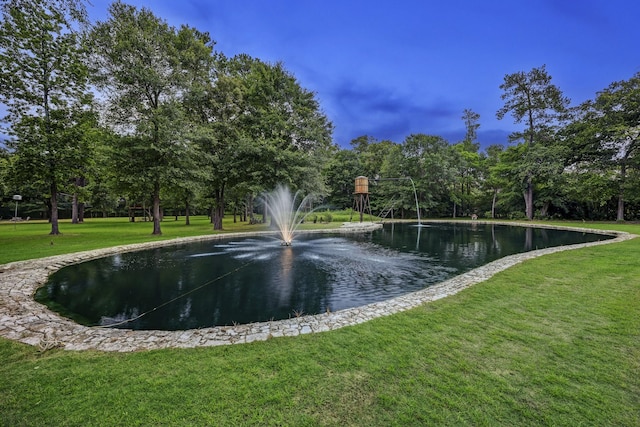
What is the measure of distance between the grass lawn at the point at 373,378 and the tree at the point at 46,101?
15123 mm

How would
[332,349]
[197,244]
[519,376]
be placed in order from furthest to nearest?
[197,244], [332,349], [519,376]

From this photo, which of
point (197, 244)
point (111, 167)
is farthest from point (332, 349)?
point (111, 167)

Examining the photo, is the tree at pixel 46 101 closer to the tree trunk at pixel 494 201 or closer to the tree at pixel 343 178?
the tree at pixel 343 178

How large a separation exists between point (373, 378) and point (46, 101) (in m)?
20.2

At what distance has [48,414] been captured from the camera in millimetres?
2264

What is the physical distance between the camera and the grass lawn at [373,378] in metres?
2.21

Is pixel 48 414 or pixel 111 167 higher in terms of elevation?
pixel 111 167

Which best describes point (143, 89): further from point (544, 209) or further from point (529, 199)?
point (544, 209)

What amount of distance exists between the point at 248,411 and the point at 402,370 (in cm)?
155

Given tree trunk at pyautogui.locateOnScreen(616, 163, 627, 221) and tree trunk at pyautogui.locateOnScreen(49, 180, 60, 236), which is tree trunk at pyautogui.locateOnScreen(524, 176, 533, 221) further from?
tree trunk at pyautogui.locateOnScreen(49, 180, 60, 236)

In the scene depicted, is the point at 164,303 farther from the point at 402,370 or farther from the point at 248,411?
the point at 402,370

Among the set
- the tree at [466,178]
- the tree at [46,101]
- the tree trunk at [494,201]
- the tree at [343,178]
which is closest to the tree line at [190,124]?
the tree at [46,101]

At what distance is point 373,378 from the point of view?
8.89 ft

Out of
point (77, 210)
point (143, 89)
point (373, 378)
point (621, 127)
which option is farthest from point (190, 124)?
point (621, 127)
